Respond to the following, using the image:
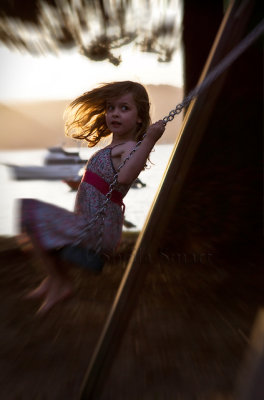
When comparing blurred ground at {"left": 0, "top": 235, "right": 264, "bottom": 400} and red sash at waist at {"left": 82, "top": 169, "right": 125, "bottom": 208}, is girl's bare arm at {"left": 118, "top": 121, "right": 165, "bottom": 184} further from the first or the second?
blurred ground at {"left": 0, "top": 235, "right": 264, "bottom": 400}

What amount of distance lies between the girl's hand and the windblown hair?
45cm

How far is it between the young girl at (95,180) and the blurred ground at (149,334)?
30cm

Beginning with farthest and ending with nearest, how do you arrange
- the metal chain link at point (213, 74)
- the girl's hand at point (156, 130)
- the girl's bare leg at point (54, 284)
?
1. the girl's bare leg at point (54, 284)
2. the girl's hand at point (156, 130)
3. the metal chain link at point (213, 74)

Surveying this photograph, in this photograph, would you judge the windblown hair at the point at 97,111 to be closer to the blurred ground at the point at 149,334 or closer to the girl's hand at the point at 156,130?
the girl's hand at the point at 156,130

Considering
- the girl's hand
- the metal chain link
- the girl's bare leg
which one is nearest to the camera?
the metal chain link

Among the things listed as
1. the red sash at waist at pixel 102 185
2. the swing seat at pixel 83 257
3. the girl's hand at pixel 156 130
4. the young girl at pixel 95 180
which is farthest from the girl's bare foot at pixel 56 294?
the girl's hand at pixel 156 130

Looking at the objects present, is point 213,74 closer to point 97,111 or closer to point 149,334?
point 97,111

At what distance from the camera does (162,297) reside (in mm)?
3418

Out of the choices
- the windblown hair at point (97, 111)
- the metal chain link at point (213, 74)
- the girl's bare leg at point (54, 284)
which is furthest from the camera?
the windblown hair at point (97, 111)

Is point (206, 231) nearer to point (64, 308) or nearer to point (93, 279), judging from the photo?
point (93, 279)

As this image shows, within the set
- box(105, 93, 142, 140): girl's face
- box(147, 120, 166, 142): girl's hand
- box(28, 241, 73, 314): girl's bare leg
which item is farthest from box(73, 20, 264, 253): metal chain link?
box(105, 93, 142, 140): girl's face

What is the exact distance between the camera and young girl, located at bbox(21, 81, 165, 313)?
1987mm

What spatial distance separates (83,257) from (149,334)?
876mm

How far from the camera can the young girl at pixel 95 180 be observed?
199cm
